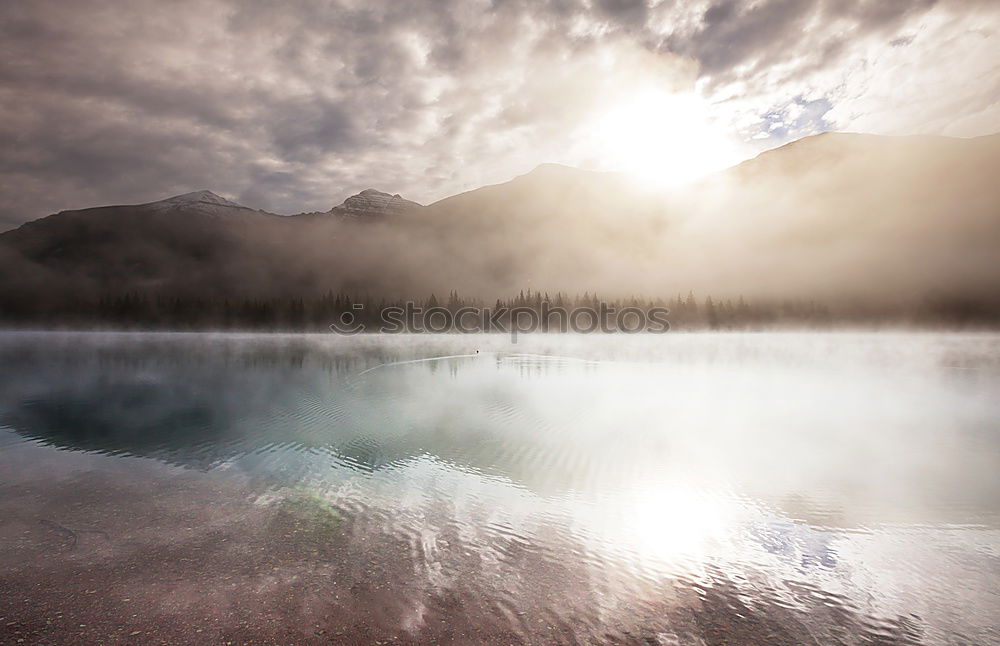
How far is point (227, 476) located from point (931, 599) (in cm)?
2447

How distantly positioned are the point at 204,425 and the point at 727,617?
32.6m

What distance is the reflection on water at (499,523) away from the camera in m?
10.1

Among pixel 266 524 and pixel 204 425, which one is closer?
pixel 266 524

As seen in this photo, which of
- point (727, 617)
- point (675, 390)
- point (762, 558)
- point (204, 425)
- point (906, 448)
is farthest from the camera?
point (675, 390)

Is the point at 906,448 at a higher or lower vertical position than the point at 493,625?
lower

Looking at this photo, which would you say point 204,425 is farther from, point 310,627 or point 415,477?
point 310,627

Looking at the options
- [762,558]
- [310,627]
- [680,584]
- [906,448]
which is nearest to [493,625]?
[310,627]

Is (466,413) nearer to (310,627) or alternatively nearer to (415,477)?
(415,477)

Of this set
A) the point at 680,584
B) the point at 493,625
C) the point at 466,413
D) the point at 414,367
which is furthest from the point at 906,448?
the point at 414,367

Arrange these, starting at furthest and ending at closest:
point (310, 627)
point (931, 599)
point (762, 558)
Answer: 1. point (762, 558)
2. point (931, 599)
3. point (310, 627)

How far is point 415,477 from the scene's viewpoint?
20.5 metres

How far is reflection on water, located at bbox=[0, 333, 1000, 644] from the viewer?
10.1 m

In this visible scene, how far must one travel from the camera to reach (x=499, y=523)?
15.5 metres

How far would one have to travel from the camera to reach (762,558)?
13484 mm
